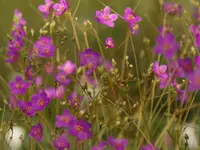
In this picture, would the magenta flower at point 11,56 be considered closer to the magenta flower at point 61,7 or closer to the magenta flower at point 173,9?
the magenta flower at point 61,7

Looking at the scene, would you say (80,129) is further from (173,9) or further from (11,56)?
(173,9)

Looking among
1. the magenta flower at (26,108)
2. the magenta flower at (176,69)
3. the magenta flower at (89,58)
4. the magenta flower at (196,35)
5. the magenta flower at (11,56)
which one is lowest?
the magenta flower at (26,108)

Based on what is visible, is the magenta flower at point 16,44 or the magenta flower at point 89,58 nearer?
the magenta flower at point 89,58

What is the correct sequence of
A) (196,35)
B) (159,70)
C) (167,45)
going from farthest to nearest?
1. (159,70)
2. (196,35)
3. (167,45)

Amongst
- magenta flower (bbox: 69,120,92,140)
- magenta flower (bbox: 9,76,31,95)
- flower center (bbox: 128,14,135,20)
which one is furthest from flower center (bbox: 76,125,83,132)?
flower center (bbox: 128,14,135,20)

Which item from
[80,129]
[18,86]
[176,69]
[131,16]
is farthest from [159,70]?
[18,86]

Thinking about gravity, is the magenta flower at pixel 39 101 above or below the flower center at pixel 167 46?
below

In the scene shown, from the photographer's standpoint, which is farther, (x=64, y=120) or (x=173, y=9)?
(x=173, y=9)

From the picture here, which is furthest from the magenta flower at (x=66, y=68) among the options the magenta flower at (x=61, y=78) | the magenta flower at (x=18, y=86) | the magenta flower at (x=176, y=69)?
the magenta flower at (x=176, y=69)

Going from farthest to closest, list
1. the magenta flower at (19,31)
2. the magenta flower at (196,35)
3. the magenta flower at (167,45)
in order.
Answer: the magenta flower at (19,31), the magenta flower at (196,35), the magenta flower at (167,45)

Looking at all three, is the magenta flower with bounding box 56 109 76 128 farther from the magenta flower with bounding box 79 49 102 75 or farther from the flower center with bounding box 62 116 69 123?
the magenta flower with bounding box 79 49 102 75

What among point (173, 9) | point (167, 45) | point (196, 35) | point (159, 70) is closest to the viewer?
point (167, 45)

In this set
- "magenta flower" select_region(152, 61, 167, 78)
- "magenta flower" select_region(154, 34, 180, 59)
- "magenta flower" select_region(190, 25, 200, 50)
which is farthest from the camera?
"magenta flower" select_region(152, 61, 167, 78)
